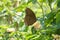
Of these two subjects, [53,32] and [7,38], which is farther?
[7,38]

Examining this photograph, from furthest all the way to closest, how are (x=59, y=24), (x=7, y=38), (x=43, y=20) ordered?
(x=7, y=38) → (x=43, y=20) → (x=59, y=24)

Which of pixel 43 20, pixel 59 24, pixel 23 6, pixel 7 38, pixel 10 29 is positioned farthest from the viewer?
pixel 7 38

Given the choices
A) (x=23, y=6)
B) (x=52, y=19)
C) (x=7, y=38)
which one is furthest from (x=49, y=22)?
(x=7, y=38)

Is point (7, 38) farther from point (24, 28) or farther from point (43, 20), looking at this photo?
point (43, 20)

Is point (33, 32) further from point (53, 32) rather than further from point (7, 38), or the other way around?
point (7, 38)

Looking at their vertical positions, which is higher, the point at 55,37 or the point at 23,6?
the point at 23,6

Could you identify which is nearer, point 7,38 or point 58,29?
point 58,29

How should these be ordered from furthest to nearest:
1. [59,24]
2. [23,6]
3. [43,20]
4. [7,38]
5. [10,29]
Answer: [7,38], [10,29], [23,6], [43,20], [59,24]

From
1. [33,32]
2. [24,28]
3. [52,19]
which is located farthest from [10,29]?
[52,19]

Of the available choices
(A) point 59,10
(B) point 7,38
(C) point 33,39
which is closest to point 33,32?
(C) point 33,39
